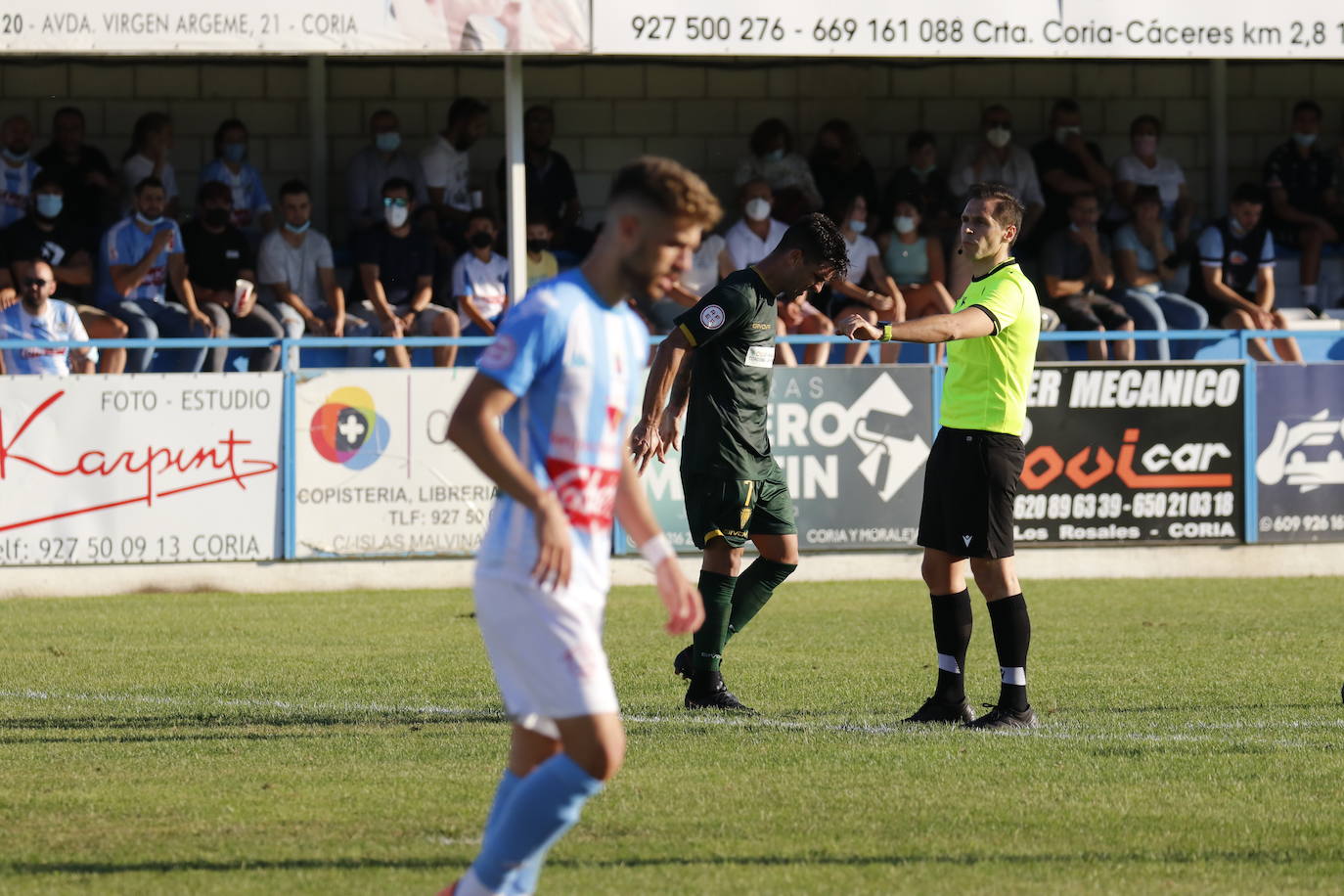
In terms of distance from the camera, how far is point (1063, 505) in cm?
1496

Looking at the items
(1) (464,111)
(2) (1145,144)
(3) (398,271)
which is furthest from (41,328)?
(2) (1145,144)

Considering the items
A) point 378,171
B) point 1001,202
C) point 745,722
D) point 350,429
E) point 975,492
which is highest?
point 378,171

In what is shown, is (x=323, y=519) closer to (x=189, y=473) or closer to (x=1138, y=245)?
(x=189, y=473)

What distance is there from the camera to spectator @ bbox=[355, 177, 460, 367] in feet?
52.9

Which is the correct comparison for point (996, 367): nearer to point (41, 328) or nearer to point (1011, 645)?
point (1011, 645)

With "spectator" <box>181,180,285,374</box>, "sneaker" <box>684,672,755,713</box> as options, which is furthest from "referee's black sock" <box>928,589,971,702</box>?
"spectator" <box>181,180,285,374</box>

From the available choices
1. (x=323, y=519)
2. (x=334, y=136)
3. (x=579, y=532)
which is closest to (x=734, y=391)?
(x=579, y=532)

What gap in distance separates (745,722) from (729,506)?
3.33ft

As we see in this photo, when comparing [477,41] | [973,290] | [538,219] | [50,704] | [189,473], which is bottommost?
[50,704]

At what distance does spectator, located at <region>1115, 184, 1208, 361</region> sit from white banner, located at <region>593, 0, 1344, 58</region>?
2.33 meters

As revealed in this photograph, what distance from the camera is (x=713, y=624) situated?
27.1 feet

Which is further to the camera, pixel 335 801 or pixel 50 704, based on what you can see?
pixel 50 704

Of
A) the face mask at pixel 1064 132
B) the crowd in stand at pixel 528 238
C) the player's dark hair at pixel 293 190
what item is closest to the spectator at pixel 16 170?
the crowd in stand at pixel 528 238

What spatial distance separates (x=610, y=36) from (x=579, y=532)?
38.0 feet
